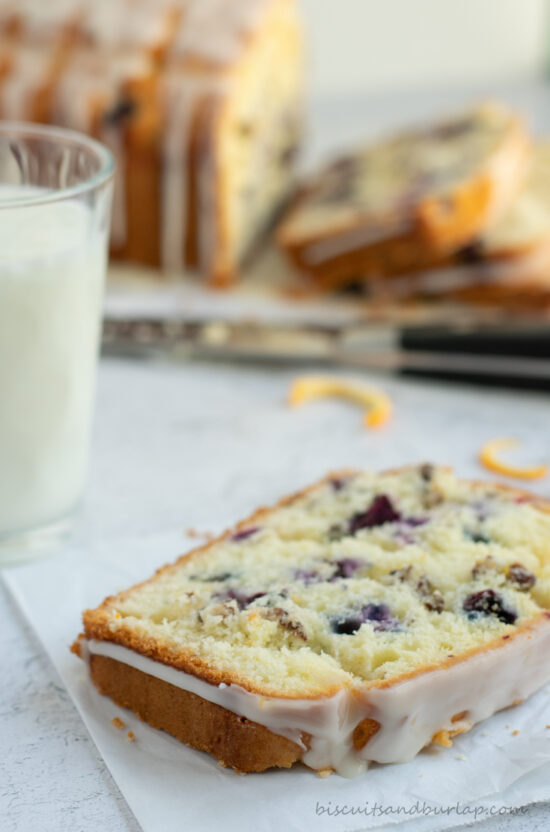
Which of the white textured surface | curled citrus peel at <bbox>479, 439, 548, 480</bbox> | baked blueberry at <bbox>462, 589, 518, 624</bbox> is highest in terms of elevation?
baked blueberry at <bbox>462, 589, 518, 624</bbox>

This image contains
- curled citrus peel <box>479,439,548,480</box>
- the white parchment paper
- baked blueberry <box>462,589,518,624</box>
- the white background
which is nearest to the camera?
the white parchment paper

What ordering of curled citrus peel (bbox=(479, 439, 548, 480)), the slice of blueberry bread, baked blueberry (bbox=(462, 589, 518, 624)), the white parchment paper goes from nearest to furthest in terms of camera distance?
the white parchment paper → baked blueberry (bbox=(462, 589, 518, 624)) → curled citrus peel (bbox=(479, 439, 548, 480)) → the slice of blueberry bread

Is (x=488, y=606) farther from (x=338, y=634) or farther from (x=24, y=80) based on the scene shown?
(x=24, y=80)

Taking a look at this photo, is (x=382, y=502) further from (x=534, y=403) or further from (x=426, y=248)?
(x=426, y=248)

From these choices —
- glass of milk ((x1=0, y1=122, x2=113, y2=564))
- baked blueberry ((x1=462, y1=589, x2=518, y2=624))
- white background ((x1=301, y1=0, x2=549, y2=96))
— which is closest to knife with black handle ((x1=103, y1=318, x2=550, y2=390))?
glass of milk ((x1=0, y1=122, x2=113, y2=564))

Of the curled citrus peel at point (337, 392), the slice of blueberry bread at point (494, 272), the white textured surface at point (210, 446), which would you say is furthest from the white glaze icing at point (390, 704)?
the slice of blueberry bread at point (494, 272)

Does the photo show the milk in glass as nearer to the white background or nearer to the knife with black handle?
the knife with black handle

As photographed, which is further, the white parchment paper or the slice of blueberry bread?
the slice of blueberry bread

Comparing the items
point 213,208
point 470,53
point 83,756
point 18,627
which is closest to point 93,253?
point 18,627

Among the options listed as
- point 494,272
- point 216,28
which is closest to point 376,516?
point 494,272
